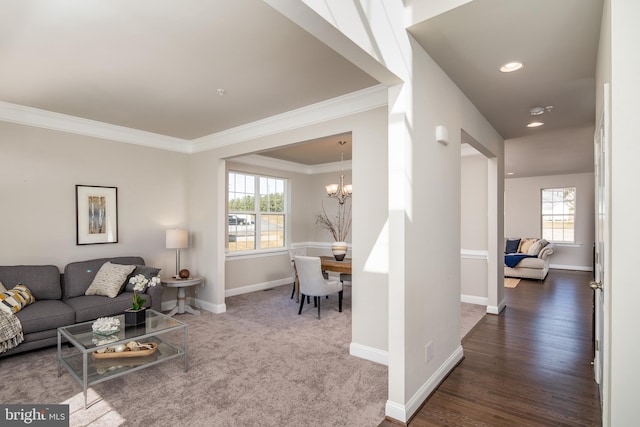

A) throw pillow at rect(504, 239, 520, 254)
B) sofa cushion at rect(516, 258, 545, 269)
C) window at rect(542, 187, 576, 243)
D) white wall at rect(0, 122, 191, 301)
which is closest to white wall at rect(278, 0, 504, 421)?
white wall at rect(0, 122, 191, 301)

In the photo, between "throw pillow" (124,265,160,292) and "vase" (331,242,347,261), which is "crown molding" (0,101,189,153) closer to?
"throw pillow" (124,265,160,292)

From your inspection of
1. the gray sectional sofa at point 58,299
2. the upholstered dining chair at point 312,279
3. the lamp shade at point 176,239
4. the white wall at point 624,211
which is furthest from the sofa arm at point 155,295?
the white wall at point 624,211

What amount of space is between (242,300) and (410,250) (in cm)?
406

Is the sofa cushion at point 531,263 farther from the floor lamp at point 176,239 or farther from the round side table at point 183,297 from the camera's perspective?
the floor lamp at point 176,239

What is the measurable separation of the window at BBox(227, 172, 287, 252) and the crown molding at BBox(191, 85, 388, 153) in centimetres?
134

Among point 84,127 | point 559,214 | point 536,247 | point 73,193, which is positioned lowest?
point 536,247

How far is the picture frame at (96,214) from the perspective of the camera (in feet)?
14.0

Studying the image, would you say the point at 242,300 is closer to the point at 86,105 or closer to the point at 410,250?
the point at 86,105

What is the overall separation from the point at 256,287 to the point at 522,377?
182 inches

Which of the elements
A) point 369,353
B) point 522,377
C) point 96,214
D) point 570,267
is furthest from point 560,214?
point 96,214

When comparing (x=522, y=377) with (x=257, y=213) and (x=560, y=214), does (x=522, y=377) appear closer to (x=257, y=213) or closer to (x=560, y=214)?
(x=257, y=213)

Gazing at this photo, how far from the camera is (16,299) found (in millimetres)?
3338

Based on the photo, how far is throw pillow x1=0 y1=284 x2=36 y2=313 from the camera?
3200 mm

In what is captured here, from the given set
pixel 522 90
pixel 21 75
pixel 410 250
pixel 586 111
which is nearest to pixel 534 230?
pixel 586 111
